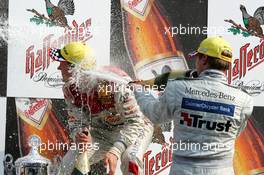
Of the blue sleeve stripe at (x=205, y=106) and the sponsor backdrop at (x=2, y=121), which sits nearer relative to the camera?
the blue sleeve stripe at (x=205, y=106)

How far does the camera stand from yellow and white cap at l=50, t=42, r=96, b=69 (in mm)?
4230

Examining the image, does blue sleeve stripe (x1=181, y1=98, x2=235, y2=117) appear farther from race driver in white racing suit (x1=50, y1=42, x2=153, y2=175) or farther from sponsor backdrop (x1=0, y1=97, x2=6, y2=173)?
sponsor backdrop (x1=0, y1=97, x2=6, y2=173)

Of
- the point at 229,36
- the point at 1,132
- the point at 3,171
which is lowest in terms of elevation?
the point at 3,171

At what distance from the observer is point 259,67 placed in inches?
187

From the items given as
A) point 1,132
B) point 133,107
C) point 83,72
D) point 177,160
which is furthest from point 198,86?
point 1,132

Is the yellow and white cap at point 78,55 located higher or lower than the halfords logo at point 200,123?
higher

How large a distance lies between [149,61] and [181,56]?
0.87ft

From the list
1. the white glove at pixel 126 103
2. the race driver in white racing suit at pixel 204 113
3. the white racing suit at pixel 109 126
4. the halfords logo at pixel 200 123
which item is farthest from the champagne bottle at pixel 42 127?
the halfords logo at pixel 200 123

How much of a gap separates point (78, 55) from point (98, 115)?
47 cm

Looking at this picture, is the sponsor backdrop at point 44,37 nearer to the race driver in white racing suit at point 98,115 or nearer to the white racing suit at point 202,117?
the race driver in white racing suit at point 98,115

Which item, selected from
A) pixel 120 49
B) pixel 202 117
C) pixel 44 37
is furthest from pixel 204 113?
pixel 44 37

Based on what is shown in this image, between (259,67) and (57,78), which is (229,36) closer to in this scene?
(259,67)

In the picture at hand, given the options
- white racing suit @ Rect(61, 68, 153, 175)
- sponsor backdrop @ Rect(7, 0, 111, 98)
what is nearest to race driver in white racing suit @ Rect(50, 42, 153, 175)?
white racing suit @ Rect(61, 68, 153, 175)

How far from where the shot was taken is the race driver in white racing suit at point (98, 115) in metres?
3.99
